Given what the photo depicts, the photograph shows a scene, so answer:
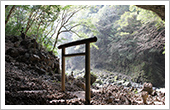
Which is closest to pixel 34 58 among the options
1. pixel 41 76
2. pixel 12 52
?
pixel 12 52

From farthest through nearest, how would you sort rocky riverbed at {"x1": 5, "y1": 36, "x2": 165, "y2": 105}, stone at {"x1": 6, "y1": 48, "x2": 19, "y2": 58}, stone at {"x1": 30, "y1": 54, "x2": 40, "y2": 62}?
stone at {"x1": 30, "y1": 54, "x2": 40, "y2": 62}
stone at {"x1": 6, "y1": 48, "x2": 19, "y2": 58}
rocky riverbed at {"x1": 5, "y1": 36, "x2": 165, "y2": 105}

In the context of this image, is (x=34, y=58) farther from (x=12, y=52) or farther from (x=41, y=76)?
(x=41, y=76)

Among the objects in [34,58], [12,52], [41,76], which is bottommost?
[41,76]

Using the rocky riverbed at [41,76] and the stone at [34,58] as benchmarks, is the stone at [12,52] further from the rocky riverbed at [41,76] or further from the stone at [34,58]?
the stone at [34,58]

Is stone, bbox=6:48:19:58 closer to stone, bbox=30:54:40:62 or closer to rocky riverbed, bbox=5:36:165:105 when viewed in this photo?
rocky riverbed, bbox=5:36:165:105

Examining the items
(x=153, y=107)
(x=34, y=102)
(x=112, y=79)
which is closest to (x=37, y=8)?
(x=34, y=102)

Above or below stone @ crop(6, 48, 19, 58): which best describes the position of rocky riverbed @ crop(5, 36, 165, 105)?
below

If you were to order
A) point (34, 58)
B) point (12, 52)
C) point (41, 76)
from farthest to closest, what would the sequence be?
point (34, 58)
point (12, 52)
point (41, 76)

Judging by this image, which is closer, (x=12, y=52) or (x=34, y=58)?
(x=12, y=52)

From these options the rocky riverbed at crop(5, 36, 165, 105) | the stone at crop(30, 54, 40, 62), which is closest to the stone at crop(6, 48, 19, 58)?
the rocky riverbed at crop(5, 36, 165, 105)

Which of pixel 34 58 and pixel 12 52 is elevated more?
pixel 12 52

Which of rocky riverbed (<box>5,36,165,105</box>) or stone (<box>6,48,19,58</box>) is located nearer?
rocky riverbed (<box>5,36,165,105</box>)
